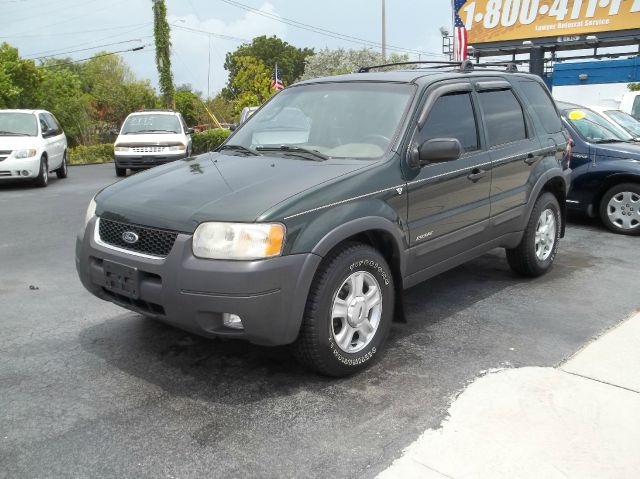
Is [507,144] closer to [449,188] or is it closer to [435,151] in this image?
[449,188]

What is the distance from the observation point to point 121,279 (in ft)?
12.0

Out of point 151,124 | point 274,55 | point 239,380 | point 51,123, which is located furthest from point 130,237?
point 274,55

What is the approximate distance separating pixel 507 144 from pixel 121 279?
10.8 ft

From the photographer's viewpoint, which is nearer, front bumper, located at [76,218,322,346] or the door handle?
front bumper, located at [76,218,322,346]

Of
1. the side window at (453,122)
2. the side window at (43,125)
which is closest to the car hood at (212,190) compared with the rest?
the side window at (453,122)

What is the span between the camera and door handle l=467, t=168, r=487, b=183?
475cm

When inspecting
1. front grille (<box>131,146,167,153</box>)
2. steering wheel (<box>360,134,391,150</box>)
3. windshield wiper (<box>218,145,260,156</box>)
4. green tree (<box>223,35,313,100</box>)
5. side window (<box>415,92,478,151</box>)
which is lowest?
front grille (<box>131,146,167,153</box>)

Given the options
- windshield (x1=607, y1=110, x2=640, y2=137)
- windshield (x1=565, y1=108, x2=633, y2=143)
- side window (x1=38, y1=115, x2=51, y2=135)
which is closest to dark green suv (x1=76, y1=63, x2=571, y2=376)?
windshield (x1=565, y1=108, x2=633, y2=143)

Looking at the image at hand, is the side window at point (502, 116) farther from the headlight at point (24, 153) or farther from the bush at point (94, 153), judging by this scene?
the bush at point (94, 153)

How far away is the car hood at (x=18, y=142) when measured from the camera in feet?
41.2

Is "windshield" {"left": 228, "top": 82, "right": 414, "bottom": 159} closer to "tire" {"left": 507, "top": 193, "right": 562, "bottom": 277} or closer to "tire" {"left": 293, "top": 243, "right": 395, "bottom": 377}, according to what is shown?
"tire" {"left": 293, "top": 243, "right": 395, "bottom": 377}

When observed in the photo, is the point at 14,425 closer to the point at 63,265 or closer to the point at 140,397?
the point at 140,397

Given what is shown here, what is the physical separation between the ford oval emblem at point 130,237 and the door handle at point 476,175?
2454 millimetres

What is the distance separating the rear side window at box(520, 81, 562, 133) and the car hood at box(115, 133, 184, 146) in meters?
11.3
